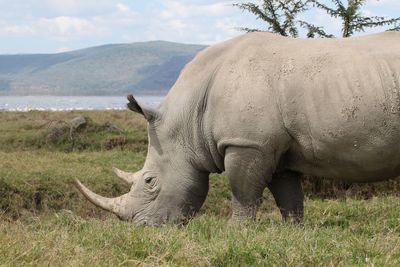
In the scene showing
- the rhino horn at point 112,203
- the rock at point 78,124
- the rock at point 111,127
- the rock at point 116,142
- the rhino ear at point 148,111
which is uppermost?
the rhino ear at point 148,111

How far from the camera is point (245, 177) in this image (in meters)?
7.96

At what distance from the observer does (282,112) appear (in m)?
7.57

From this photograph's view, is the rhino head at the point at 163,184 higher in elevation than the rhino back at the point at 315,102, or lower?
lower

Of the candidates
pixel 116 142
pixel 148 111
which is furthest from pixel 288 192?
pixel 116 142

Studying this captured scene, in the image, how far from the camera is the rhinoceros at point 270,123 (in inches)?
→ 286

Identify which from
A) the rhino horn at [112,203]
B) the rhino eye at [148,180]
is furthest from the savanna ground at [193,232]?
the rhino eye at [148,180]

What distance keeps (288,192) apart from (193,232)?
212 centimetres

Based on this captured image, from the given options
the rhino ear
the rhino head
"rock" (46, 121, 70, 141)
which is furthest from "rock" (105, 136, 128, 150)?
the rhino ear

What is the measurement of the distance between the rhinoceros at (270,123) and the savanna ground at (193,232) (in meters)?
0.49

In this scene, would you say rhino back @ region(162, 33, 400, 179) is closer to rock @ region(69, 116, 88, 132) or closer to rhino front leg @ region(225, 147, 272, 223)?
rhino front leg @ region(225, 147, 272, 223)

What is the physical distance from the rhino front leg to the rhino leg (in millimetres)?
639

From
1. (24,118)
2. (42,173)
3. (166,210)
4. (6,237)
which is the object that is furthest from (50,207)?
(24,118)

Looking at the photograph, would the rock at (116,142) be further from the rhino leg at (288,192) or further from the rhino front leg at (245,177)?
the rhino front leg at (245,177)

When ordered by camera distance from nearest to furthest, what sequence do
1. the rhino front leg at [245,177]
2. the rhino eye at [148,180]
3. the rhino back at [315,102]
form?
the rhino back at [315,102] → the rhino front leg at [245,177] → the rhino eye at [148,180]
